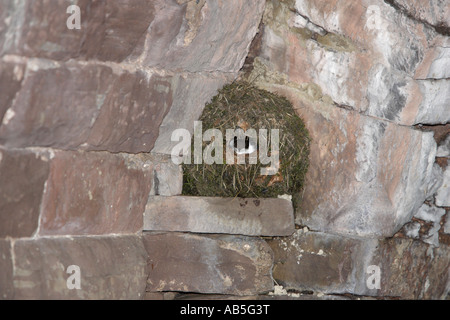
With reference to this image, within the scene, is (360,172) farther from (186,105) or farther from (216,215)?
(186,105)

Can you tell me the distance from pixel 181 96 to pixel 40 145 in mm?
1053

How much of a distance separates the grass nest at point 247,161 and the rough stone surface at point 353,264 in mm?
397

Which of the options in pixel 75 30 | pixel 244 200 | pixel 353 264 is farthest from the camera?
pixel 353 264

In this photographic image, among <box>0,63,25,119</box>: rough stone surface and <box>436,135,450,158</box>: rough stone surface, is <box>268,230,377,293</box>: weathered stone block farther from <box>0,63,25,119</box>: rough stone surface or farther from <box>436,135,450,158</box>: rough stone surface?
<box>0,63,25,119</box>: rough stone surface

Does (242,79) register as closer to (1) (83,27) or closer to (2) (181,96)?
(2) (181,96)

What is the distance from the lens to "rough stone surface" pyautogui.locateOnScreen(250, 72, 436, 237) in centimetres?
418

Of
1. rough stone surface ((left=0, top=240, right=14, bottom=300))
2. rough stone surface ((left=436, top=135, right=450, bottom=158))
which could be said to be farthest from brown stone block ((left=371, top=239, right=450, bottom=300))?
rough stone surface ((left=0, top=240, right=14, bottom=300))

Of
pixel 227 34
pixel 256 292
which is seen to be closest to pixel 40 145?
pixel 227 34

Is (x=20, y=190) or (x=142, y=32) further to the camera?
(x=142, y=32)

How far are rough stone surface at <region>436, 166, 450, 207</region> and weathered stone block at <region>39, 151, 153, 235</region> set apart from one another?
81.9 inches

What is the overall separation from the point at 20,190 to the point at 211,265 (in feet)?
4.91

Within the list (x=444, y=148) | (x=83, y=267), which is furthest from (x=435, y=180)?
(x=83, y=267)

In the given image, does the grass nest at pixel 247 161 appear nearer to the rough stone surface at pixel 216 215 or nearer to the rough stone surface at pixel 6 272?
the rough stone surface at pixel 216 215

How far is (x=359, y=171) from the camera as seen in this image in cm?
419
